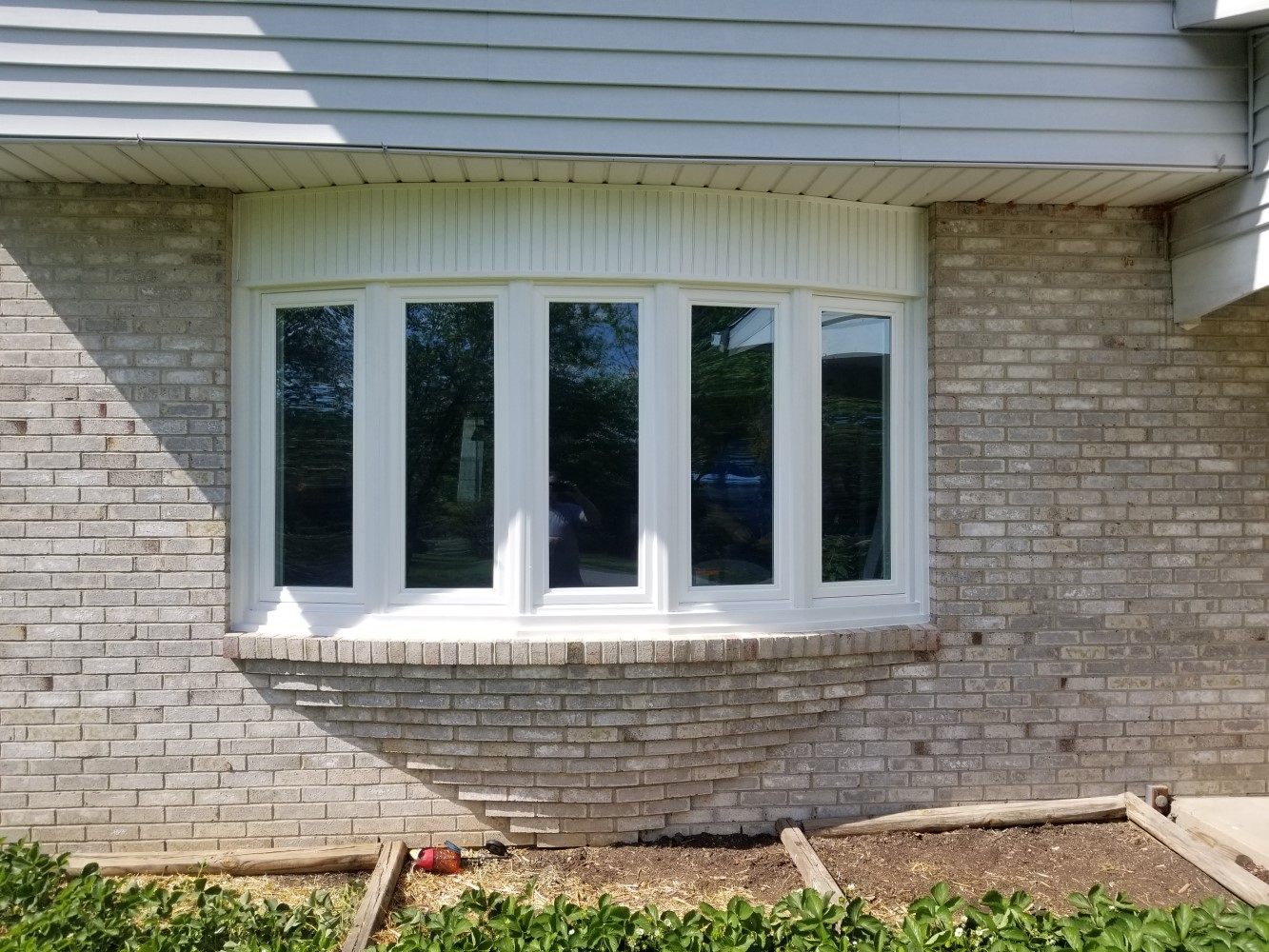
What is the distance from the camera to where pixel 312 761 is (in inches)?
171

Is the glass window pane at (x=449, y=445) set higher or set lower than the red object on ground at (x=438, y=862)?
higher

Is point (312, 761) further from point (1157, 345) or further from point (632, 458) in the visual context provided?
point (1157, 345)

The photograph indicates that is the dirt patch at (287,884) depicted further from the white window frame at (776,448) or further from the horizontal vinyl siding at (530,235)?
the horizontal vinyl siding at (530,235)

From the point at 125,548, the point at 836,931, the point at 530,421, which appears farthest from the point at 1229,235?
the point at 125,548

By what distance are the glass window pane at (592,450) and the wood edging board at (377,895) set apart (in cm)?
142

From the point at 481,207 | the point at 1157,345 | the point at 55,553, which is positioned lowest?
the point at 55,553

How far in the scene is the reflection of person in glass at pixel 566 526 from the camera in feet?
13.9

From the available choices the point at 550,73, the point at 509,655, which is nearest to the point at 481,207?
the point at 550,73

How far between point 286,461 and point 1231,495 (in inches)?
187

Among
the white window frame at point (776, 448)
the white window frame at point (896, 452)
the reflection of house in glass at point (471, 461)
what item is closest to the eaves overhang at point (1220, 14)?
the white window frame at point (896, 452)

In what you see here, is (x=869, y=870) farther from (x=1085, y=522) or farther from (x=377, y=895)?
(x=377, y=895)

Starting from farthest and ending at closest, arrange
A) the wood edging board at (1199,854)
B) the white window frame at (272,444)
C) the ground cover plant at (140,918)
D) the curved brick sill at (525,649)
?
the white window frame at (272,444) → the curved brick sill at (525,649) → the wood edging board at (1199,854) → the ground cover plant at (140,918)

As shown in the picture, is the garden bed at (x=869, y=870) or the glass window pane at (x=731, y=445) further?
the glass window pane at (x=731, y=445)

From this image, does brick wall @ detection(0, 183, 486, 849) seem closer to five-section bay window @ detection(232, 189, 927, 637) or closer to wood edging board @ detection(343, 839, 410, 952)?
five-section bay window @ detection(232, 189, 927, 637)
